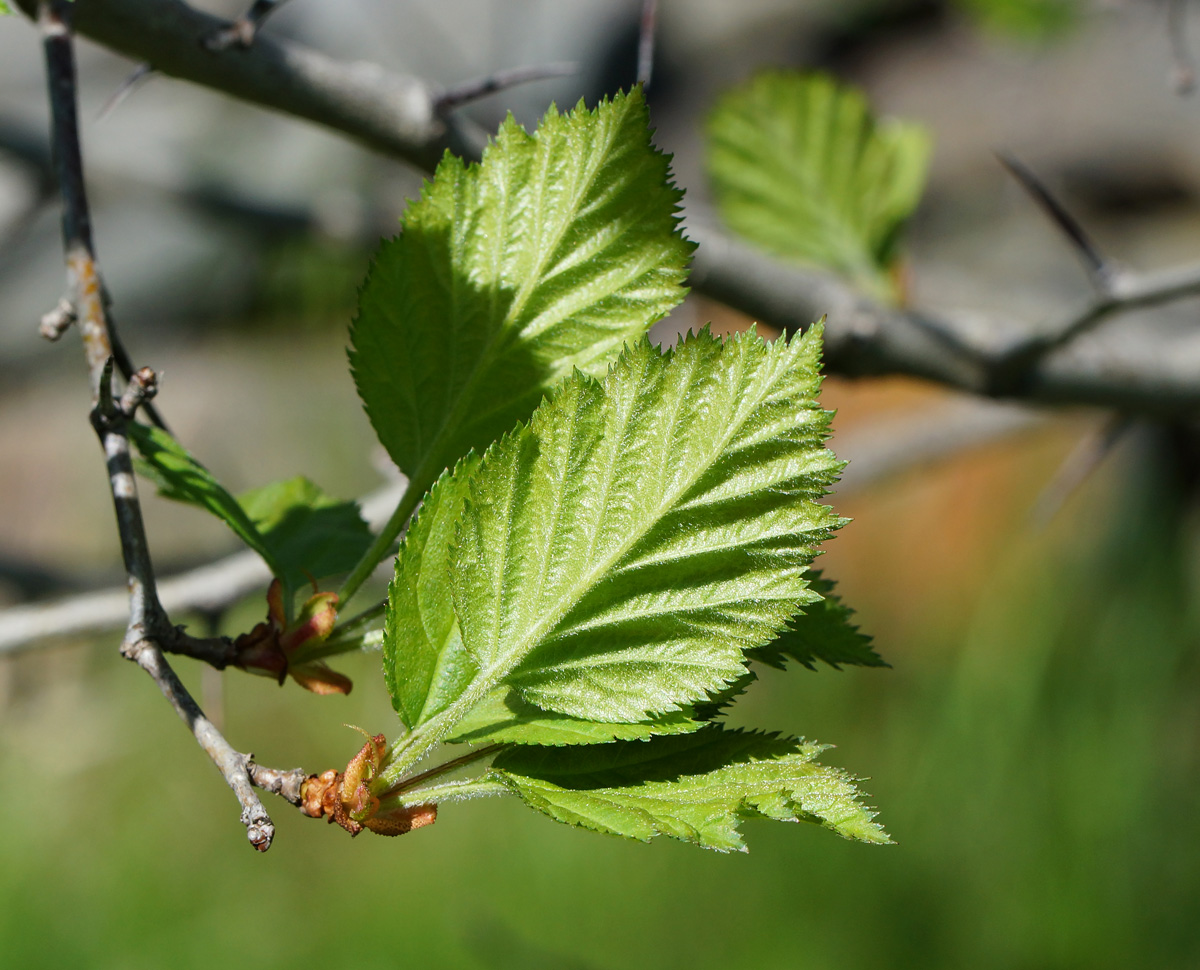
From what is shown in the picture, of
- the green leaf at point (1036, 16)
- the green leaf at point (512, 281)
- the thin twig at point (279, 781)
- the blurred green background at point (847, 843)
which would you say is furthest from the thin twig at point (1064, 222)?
the blurred green background at point (847, 843)

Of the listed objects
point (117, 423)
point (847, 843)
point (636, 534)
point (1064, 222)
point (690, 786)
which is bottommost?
point (847, 843)

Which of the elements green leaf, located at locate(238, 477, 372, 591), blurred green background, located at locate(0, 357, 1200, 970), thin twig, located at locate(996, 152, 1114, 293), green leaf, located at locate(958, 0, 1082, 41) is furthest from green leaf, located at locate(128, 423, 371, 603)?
green leaf, located at locate(958, 0, 1082, 41)

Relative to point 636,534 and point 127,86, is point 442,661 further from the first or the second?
point 127,86

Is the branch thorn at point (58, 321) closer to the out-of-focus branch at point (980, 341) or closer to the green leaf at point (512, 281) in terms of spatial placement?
the green leaf at point (512, 281)

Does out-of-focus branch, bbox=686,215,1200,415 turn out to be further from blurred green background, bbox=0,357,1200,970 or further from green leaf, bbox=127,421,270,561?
blurred green background, bbox=0,357,1200,970

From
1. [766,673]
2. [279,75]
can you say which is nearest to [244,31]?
[279,75]

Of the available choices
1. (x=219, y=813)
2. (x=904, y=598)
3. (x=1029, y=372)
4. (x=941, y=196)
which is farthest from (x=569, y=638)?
(x=941, y=196)

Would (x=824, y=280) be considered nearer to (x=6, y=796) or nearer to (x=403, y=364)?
(x=403, y=364)
